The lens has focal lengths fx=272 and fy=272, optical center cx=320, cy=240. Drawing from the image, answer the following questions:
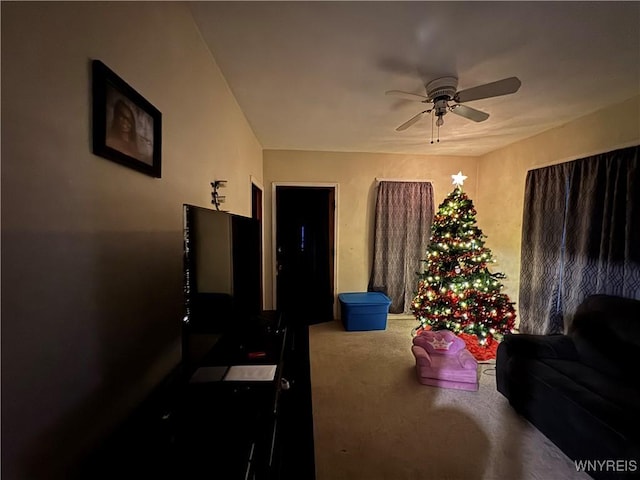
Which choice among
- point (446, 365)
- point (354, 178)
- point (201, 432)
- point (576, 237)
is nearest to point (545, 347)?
point (446, 365)

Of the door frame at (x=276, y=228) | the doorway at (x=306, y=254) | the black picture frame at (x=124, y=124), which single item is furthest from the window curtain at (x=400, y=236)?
the black picture frame at (x=124, y=124)

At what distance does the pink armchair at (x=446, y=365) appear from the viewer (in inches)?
95.3

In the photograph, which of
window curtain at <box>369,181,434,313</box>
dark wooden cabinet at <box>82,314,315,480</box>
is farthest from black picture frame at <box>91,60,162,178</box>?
window curtain at <box>369,181,434,313</box>

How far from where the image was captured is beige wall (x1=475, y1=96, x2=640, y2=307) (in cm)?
239

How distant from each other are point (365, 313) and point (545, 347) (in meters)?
1.99

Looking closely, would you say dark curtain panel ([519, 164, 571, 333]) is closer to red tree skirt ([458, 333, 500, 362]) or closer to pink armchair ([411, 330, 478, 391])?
red tree skirt ([458, 333, 500, 362])

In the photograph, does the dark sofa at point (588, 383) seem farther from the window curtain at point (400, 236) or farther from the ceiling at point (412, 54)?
the window curtain at point (400, 236)

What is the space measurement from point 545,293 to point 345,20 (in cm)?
333

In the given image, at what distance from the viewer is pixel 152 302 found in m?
1.16

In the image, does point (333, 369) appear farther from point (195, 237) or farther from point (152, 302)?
point (195, 237)

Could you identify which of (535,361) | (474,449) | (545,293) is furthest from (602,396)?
(545,293)

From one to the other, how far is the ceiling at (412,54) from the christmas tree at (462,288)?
1.21 m

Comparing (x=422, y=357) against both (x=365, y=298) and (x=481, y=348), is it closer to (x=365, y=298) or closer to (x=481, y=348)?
(x=481, y=348)

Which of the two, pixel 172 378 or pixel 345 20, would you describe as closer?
pixel 172 378
